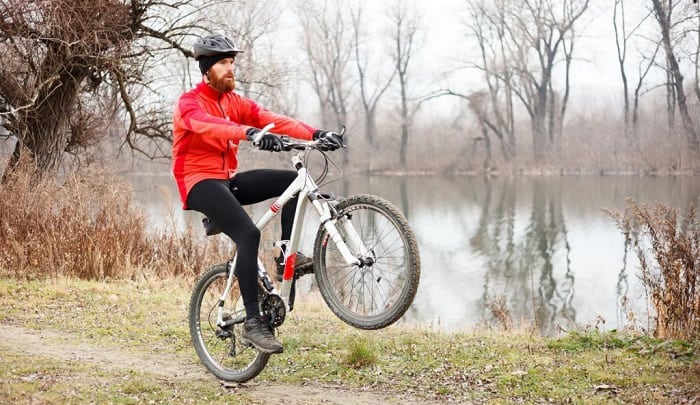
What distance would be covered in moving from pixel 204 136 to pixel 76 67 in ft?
30.0

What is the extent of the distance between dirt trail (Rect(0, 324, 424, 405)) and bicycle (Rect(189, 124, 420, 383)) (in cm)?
24

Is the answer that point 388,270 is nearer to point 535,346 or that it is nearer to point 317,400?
point 317,400

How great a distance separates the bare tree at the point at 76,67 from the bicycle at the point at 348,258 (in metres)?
7.69

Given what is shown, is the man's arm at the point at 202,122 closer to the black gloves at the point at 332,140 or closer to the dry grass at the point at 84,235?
the black gloves at the point at 332,140

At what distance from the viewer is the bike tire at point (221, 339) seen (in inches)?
195

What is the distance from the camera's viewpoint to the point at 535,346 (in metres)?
6.02

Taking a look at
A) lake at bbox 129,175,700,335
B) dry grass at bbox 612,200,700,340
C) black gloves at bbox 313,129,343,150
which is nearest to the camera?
black gloves at bbox 313,129,343,150

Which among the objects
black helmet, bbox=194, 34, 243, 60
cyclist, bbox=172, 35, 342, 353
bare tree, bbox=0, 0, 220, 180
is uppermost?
bare tree, bbox=0, 0, 220, 180

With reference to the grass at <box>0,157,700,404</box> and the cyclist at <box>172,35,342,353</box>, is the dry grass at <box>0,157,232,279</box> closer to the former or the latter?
the grass at <box>0,157,700,404</box>

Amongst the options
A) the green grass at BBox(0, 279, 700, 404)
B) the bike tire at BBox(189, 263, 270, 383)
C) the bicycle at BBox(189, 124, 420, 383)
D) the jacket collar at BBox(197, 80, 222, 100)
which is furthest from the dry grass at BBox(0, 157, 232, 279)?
the bicycle at BBox(189, 124, 420, 383)

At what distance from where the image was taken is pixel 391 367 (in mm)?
5312

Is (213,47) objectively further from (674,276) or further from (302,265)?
(674,276)

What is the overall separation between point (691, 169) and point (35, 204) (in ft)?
72.4

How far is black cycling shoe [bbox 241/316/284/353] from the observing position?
4.53 meters
